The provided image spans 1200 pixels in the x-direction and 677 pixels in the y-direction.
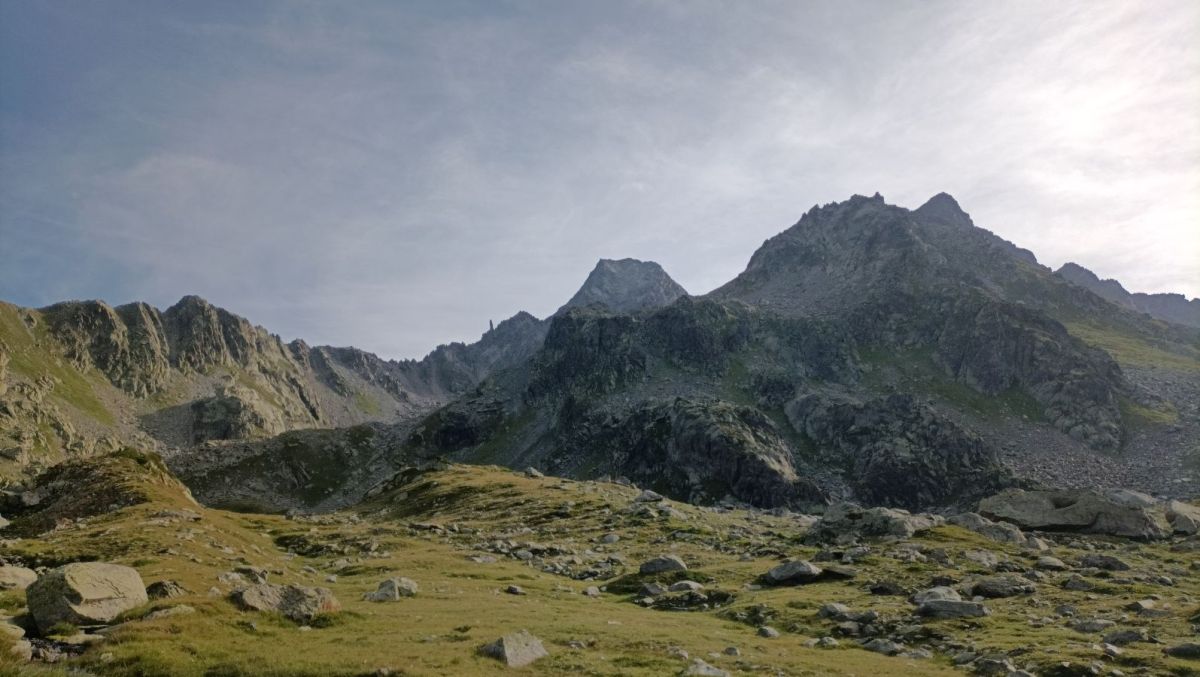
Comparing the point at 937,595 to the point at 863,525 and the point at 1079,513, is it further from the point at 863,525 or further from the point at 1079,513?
the point at 1079,513

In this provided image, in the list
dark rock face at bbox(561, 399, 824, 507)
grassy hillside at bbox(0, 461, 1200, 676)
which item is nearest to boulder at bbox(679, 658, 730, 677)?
grassy hillside at bbox(0, 461, 1200, 676)

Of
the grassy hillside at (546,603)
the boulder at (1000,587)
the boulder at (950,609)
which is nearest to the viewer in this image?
the grassy hillside at (546,603)

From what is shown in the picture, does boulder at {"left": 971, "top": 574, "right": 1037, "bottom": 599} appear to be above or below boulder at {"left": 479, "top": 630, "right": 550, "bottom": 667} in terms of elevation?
below

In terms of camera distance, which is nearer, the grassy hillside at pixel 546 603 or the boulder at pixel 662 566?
the grassy hillside at pixel 546 603

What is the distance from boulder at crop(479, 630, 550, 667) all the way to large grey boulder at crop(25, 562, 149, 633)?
13949mm

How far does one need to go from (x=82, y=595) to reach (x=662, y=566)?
108 ft

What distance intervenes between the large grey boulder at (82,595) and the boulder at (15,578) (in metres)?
5.54

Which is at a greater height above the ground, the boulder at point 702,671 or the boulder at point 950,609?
the boulder at point 702,671

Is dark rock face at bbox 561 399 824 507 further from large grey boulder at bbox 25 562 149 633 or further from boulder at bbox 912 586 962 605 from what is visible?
large grey boulder at bbox 25 562 149 633

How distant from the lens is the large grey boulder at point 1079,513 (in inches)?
2532

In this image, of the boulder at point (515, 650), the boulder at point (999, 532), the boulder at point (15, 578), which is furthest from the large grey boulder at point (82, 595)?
the boulder at point (999, 532)

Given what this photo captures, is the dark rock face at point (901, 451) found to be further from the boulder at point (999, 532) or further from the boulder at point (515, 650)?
the boulder at point (515, 650)

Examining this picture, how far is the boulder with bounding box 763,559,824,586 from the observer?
3994cm

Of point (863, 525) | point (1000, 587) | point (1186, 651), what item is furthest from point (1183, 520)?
point (1186, 651)
